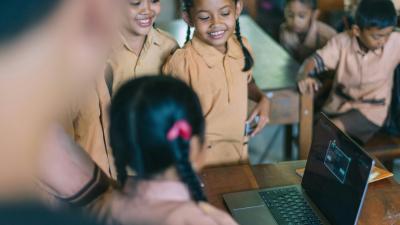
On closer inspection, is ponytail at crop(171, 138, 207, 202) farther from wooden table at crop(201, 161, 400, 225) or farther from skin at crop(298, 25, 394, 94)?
skin at crop(298, 25, 394, 94)

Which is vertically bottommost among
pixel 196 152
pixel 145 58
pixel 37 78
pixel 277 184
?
pixel 277 184

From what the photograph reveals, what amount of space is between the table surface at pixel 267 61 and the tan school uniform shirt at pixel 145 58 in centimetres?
45

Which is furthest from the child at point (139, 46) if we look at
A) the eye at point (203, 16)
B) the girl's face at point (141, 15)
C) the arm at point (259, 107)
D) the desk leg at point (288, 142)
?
the desk leg at point (288, 142)

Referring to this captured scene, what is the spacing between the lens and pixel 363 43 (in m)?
1.85

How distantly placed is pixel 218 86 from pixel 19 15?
1.06m

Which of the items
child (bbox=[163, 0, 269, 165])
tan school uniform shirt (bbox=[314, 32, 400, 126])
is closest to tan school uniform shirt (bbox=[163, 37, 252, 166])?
child (bbox=[163, 0, 269, 165])

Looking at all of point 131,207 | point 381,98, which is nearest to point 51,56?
point 131,207

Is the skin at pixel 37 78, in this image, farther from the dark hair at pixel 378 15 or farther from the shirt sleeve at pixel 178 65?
the dark hair at pixel 378 15

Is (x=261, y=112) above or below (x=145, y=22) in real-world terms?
below

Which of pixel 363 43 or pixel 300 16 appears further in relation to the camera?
pixel 300 16

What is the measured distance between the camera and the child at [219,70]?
4.38ft

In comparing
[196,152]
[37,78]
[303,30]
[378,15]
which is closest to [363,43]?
[378,15]

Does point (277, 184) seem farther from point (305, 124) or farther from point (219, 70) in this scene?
point (305, 124)

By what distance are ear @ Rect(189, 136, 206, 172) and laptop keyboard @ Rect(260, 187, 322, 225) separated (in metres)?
0.52
